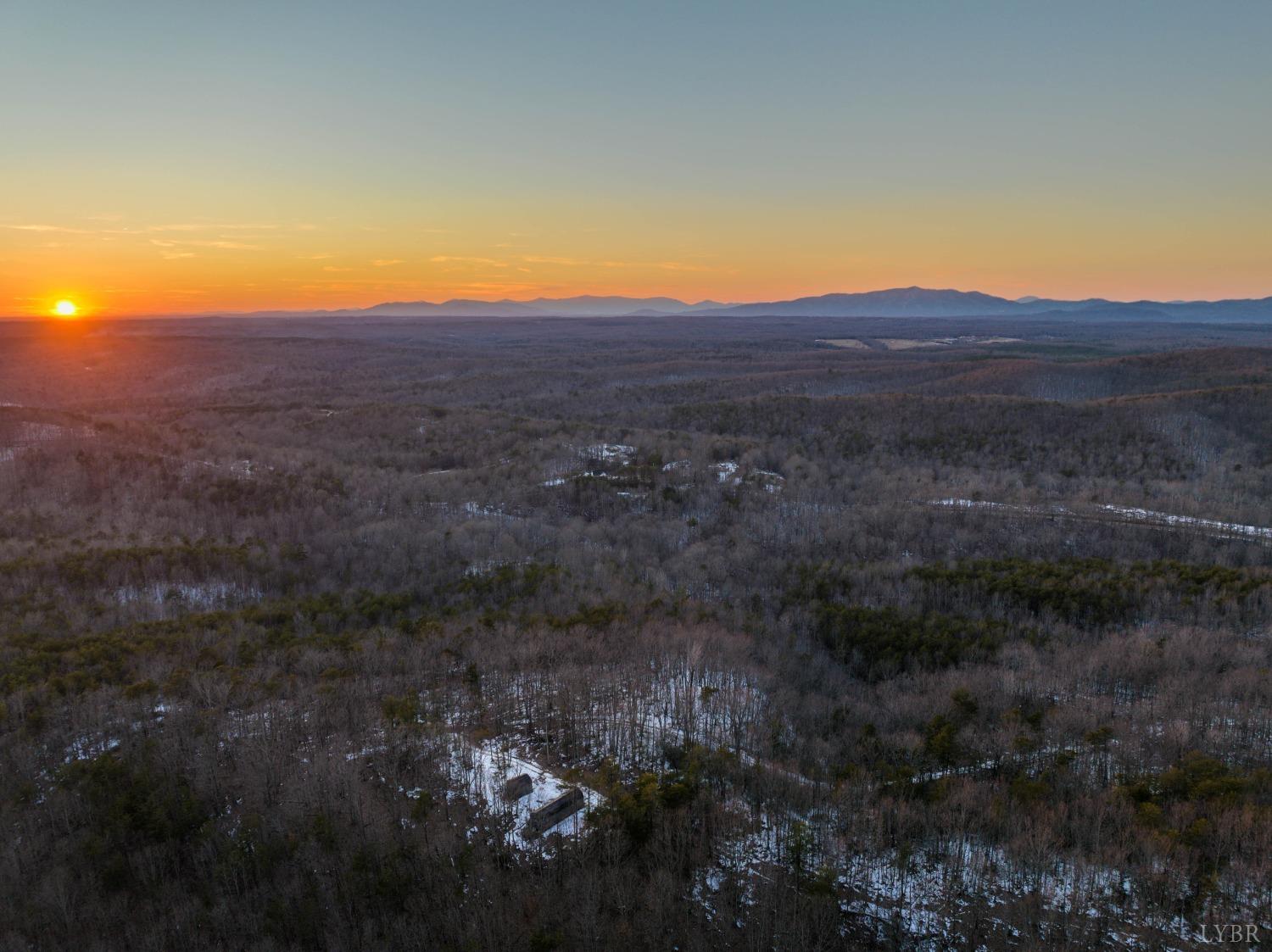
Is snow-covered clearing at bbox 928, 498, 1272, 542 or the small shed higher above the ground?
snow-covered clearing at bbox 928, 498, 1272, 542

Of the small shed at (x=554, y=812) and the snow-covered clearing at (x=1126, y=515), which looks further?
the snow-covered clearing at (x=1126, y=515)

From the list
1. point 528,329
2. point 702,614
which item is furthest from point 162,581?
point 528,329

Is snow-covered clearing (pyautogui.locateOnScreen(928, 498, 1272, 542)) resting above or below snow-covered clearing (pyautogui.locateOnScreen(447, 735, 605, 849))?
above

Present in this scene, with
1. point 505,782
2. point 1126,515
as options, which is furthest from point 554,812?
point 1126,515

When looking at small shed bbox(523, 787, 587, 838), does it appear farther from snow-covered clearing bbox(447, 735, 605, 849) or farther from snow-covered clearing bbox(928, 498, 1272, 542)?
snow-covered clearing bbox(928, 498, 1272, 542)

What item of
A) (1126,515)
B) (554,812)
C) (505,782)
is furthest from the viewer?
(1126,515)

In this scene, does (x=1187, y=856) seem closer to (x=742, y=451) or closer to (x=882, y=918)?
(x=882, y=918)

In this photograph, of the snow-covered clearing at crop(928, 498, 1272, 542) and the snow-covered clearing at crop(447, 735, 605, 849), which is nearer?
the snow-covered clearing at crop(447, 735, 605, 849)

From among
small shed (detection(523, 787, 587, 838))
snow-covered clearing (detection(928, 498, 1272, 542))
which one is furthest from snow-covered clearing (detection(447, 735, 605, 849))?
snow-covered clearing (detection(928, 498, 1272, 542))

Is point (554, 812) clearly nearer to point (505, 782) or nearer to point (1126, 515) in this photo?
point (505, 782)

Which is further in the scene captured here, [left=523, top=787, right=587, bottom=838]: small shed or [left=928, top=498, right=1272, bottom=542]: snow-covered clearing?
[left=928, top=498, right=1272, bottom=542]: snow-covered clearing

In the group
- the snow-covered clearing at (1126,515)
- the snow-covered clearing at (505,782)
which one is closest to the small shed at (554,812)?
the snow-covered clearing at (505,782)

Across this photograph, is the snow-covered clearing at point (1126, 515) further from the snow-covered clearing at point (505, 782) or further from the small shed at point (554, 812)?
the small shed at point (554, 812)
